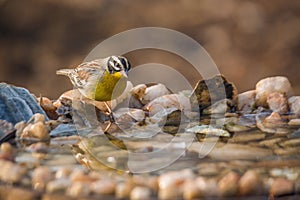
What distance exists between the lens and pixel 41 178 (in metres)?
A: 0.54

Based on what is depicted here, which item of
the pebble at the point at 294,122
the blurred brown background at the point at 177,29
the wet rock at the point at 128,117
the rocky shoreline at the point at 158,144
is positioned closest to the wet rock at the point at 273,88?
the rocky shoreline at the point at 158,144

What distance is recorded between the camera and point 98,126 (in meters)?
0.93

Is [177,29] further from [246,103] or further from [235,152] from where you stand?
[235,152]

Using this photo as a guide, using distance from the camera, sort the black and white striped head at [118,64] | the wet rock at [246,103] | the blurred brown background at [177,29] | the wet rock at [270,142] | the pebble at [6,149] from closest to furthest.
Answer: the pebble at [6,149], the wet rock at [270,142], the black and white striped head at [118,64], the wet rock at [246,103], the blurred brown background at [177,29]

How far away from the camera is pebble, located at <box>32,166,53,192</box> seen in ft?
1.71

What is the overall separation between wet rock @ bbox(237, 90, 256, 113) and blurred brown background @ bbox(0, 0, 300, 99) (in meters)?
0.44

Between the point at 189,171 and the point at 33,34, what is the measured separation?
111 centimetres

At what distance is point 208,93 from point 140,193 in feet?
2.00

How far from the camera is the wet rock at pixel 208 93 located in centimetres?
107

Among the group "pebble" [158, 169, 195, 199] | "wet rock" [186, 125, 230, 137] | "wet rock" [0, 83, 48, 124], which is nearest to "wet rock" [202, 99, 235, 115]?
"wet rock" [186, 125, 230, 137]

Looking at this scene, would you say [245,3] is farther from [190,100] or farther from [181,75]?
[190,100]

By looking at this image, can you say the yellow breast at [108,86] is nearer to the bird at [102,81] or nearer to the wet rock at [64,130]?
the bird at [102,81]

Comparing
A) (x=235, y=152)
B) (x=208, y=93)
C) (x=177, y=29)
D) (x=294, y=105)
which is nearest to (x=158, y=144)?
(x=235, y=152)

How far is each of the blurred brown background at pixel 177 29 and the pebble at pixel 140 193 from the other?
113cm
